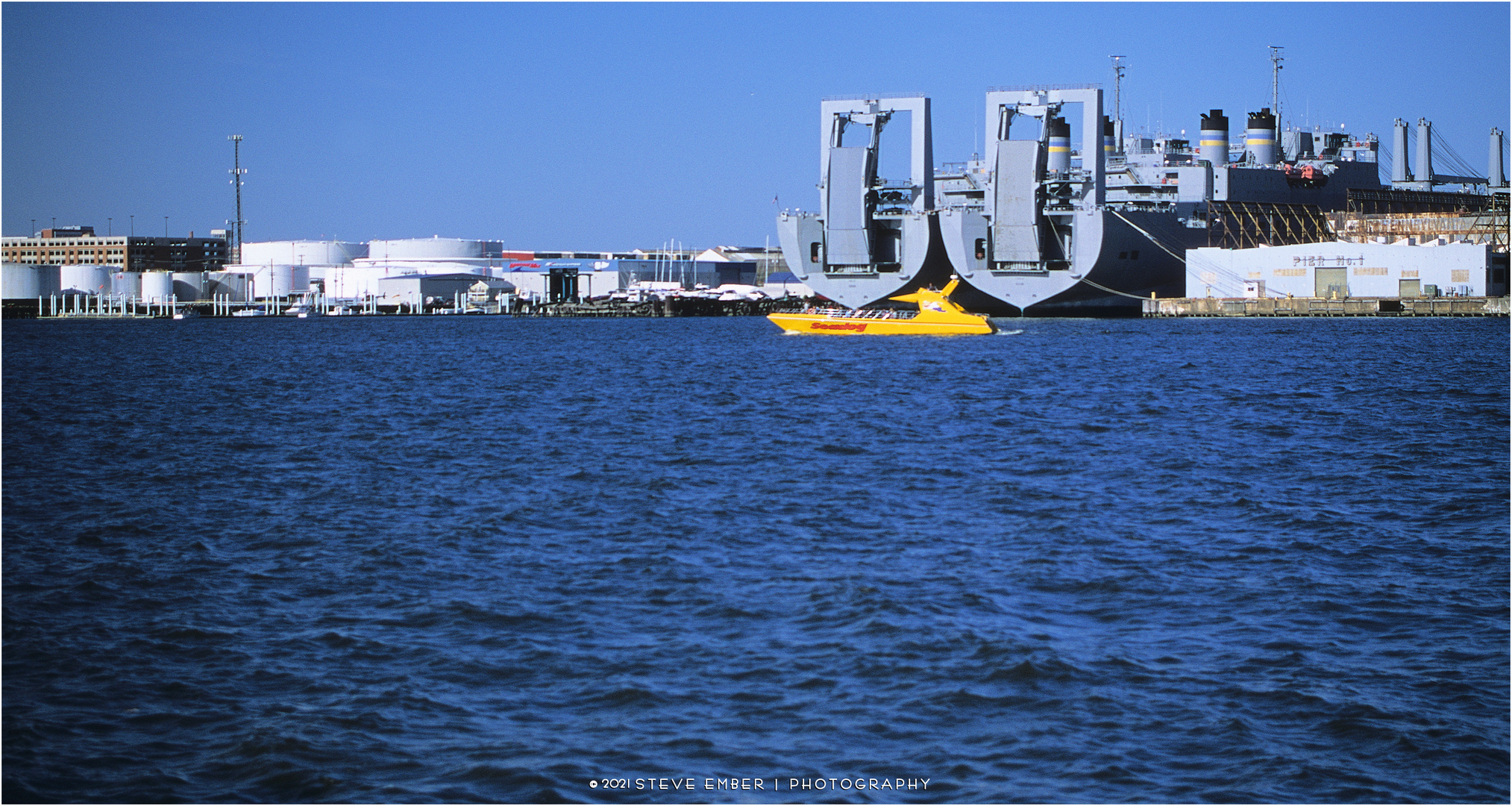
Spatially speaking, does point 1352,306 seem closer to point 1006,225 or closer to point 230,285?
point 1006,225

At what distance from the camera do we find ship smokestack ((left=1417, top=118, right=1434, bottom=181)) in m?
96.2

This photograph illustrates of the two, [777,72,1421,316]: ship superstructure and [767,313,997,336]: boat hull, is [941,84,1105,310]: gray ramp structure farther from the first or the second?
[767,313,997,336]: boat hull

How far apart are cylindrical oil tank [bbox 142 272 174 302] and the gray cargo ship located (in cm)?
6844

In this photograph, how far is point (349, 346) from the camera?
6456 centimetres

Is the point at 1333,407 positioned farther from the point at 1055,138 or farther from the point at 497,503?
the point at 1055,138

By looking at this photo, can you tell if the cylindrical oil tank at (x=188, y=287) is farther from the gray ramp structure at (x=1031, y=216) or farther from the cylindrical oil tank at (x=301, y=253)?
the gray ramp structure at (x=1031, y=216)

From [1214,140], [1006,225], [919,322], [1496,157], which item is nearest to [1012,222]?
[1006,225]

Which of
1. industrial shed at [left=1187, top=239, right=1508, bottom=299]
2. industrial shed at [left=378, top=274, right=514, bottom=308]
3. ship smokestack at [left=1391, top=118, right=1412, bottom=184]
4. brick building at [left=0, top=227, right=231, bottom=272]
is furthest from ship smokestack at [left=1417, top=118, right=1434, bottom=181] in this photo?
brick building at [left=0, top=227, right=231, bottom=272]

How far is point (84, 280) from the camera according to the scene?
4793 inches

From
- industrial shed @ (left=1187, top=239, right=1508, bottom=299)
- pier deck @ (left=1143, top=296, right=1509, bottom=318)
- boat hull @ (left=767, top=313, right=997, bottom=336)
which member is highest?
industrial shed @ (left=1187, top=239, right=1508, bottom=299)

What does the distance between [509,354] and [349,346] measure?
12478 millimetres

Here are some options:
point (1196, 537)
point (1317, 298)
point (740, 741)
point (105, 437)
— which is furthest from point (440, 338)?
point (740, 741)

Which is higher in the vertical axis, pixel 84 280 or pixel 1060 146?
pixel 1060 146

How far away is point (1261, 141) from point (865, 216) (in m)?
30.3
